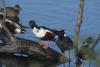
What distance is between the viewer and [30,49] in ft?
16.2

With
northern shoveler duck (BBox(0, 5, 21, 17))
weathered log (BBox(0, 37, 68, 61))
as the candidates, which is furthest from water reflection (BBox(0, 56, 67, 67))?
northern shoveler duck (BBox(0, 5, 21, 17))

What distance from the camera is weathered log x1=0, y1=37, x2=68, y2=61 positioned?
192 inches

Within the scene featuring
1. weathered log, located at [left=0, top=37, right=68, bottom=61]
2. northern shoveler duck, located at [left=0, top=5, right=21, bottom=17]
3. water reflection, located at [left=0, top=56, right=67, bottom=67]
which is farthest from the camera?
northern shoveler duck, located at [left=0, top=5, right=21, bottom=17]

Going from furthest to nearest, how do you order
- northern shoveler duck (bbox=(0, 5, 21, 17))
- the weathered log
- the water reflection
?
northern shoveler duck (bbox=(0, 5, 21, 17)), the water reflection, the weathered log

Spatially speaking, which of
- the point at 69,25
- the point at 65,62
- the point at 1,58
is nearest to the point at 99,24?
the point at 69,25

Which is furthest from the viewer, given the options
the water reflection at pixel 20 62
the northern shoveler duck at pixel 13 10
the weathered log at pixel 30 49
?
the northern shoveler duck at pixel 13 10

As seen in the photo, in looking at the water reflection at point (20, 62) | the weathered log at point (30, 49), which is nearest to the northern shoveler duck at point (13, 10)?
the water reflection at point (20, 62)

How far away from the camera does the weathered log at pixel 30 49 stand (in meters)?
4.88

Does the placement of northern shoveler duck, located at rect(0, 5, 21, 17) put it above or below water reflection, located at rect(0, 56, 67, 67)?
above

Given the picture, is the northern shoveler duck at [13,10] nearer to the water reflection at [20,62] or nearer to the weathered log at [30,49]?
the water reflection at [20,62]

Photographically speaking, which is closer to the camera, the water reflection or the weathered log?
the weathered log

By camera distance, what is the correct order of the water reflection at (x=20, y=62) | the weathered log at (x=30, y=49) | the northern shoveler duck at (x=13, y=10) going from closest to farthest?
the weathered log at (x=30, y=49) → the water reflection at (x=20, y=62) → the northern shoveler duck at (x=13, y=10)

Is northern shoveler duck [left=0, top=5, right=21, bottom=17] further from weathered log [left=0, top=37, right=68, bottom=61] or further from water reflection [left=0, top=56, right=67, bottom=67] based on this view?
weathered log [left=0, top=37, right=68, bottom=61]

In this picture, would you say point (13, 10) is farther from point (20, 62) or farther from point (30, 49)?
point (30, 49)
